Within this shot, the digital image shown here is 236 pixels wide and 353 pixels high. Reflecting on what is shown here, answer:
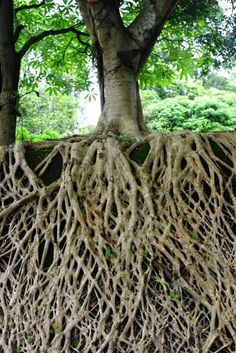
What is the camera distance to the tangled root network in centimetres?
249

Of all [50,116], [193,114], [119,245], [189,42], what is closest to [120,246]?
[119,245]

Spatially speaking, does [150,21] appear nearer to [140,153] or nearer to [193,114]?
[140,153]

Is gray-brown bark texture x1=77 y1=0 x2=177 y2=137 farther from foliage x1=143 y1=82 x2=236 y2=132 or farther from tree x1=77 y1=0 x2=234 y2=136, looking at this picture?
foliage x1=143 y1=82 x2=236 y2=132

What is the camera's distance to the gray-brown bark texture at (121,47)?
417 centimetres

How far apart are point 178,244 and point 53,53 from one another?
520cm

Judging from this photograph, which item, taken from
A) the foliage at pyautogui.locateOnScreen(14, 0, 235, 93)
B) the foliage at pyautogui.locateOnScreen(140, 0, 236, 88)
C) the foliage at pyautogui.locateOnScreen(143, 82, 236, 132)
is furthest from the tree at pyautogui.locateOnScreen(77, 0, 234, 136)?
the foliage at pyautogui.locateOnScreen(143, 82, 236, 132)

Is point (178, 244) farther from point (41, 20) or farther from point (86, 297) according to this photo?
point (41, 20)

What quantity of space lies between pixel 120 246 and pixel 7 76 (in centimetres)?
287

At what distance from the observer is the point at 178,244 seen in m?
2.77

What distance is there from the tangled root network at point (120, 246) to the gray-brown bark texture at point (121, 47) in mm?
810

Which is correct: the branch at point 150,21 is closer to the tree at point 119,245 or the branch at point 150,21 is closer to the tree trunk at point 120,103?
the tree trunk at point 120,103

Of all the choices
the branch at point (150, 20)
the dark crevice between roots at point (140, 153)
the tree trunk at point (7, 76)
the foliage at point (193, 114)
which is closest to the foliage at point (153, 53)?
the tree trunk at point (7, 76)

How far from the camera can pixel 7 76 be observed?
191 inches

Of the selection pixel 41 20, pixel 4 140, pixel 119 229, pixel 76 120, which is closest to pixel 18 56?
pixel 4 140
